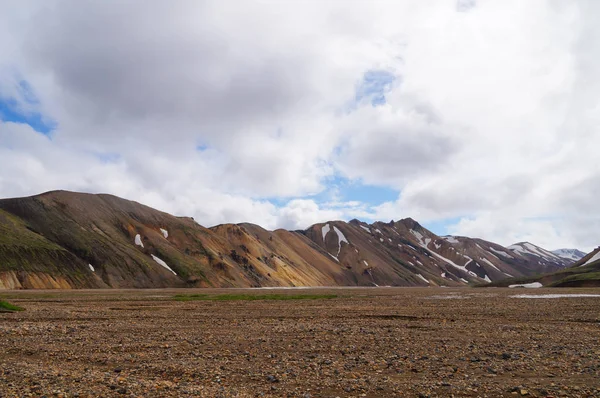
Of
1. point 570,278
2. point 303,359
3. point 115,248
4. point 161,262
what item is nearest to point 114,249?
point 115,248

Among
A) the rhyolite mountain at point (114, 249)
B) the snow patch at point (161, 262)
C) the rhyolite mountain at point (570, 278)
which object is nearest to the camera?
the rhyolite mountain at point (114, 249)

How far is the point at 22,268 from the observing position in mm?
85125

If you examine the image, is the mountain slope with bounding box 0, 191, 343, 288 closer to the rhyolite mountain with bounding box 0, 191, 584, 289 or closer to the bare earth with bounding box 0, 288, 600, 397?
the rhyolite mountain with bounding box 0, 191, 584, 289

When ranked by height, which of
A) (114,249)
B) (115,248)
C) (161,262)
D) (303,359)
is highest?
(115,248)

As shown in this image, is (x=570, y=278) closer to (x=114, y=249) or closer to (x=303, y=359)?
(x=114, y=249)

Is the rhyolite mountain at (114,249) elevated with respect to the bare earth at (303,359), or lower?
elevated

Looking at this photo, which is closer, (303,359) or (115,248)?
(303,359)

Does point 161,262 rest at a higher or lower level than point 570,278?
higher

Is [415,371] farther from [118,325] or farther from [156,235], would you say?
[156,235]

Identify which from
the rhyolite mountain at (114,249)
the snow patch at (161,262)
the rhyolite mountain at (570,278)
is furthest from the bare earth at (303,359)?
the rhyolite mountain at (570,278)

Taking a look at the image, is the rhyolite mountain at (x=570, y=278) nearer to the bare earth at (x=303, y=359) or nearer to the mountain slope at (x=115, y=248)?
the mountain slope at (x=115, y=248)

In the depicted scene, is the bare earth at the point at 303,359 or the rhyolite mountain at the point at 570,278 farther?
the rhyolite mountain at the point at 570,278

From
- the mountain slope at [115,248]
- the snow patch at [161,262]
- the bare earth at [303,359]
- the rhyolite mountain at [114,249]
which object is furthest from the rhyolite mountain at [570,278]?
the bare earth at [303,359]

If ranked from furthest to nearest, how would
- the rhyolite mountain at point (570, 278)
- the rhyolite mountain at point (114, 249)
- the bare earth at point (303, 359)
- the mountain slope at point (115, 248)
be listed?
the rhyolite mountain at point (570, 278) → the mountain slope at point (115, 248) → the rhyolite mountain at point (114, 249) → the bare earth at point (303, 359)
